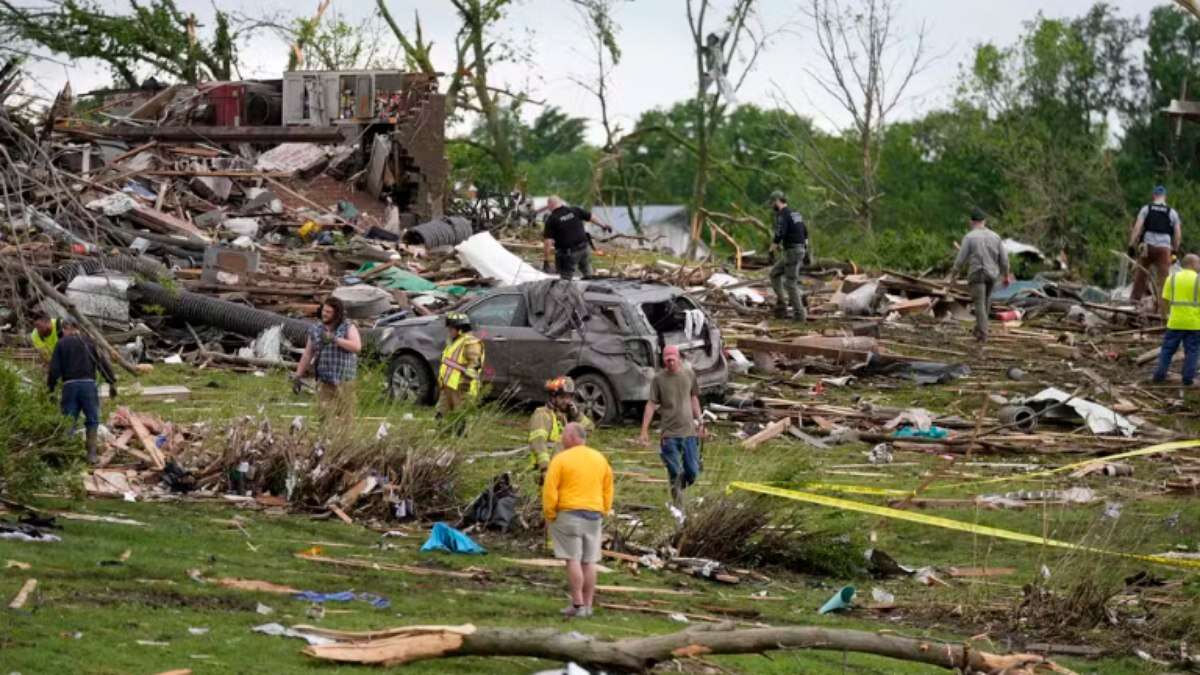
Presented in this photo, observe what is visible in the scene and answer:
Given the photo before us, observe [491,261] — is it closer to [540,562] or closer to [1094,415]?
[1094,415]

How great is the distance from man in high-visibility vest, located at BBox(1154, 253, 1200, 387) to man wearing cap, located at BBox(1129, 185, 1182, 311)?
4032mm

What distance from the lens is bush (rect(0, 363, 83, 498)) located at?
1523 centimetres

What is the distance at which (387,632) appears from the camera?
36.9ft

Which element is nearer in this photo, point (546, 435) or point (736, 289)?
point (546, 435)

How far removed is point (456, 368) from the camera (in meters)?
19.6

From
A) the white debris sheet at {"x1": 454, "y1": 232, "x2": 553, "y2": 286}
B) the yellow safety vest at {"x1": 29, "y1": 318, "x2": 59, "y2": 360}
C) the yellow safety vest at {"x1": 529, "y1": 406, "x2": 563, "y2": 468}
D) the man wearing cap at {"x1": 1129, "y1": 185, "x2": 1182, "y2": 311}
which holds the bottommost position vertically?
the yellow safety vest at {"x1": 529, "y1": 406, "x2": 563, "y2": 468}

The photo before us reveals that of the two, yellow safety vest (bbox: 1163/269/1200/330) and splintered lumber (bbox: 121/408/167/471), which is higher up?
A: yellow safety vest (bbox: 1163/269/1200/330)

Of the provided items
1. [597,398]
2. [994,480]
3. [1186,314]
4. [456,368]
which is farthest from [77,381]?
[1186,314]

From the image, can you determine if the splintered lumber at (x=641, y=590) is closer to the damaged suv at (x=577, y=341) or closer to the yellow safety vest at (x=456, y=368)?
the yellow safety vest at (x=456, y=368)

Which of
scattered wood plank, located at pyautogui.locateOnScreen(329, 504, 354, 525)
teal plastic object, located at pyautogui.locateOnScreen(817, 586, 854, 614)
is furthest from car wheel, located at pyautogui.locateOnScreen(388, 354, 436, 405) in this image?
teal plastic object, located at pyautogui.locateOnScreen(817, 586, 854, 614)

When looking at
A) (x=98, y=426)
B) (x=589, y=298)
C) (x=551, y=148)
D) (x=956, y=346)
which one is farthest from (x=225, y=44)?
(x=551, y=148)

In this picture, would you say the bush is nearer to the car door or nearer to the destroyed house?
the car door

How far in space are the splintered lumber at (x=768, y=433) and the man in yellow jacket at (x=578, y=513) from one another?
8.00 m

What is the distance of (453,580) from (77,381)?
5.08m
